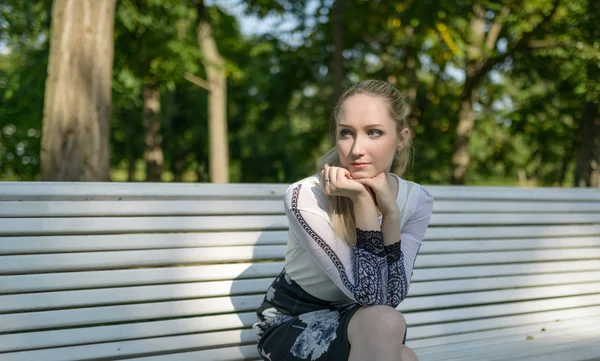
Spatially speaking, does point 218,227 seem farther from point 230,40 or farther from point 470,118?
point 230,40

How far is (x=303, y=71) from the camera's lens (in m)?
13.4

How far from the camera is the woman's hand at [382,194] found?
7.33ft

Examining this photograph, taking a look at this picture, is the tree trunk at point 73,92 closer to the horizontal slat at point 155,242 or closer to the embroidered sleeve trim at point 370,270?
the horizontal slat at point 155,242

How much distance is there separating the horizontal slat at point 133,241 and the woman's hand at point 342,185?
2.22ft

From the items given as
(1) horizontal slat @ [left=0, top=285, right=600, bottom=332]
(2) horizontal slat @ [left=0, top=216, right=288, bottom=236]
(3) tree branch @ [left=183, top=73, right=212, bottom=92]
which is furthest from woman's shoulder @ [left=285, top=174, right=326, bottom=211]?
(3) tree branch @ [left=183, top=73, right=212, bottom=92]

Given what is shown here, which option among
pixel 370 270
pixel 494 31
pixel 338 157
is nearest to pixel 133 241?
pixel 338 157

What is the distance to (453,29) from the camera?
9883 mm

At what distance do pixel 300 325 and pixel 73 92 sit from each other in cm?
222

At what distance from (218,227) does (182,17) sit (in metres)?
10.3

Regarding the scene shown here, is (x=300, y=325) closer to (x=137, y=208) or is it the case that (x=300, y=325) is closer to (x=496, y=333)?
(x=137, y=208)

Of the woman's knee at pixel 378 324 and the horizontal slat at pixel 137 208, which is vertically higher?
the horizontal slat at pixel 137 208

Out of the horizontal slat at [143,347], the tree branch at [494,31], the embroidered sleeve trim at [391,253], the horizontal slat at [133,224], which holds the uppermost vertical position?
the tree branch at [494,31]

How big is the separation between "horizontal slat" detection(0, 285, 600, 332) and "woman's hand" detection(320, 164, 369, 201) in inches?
30.3

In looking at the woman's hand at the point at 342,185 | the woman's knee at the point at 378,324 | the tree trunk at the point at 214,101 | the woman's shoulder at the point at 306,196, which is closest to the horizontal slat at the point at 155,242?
the woman's shoulder at the point at 306,196
